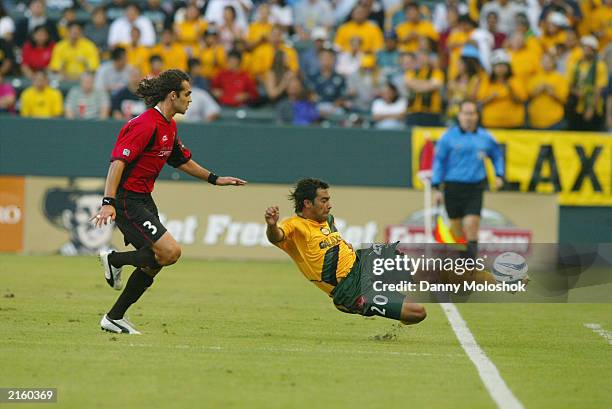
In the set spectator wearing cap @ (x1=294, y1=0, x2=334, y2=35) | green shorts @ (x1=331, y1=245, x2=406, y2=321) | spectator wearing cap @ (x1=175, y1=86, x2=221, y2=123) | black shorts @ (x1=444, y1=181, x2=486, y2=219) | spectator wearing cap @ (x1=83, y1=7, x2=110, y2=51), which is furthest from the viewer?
spectator wearing cap @ (x1=294, y1=0, x2=334, y2=35)

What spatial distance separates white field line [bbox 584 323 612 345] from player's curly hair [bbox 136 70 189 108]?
14.5 ft

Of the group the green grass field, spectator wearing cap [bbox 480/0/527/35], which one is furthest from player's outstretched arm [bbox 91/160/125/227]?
spectator wearing cap [bbox 480/0/527/35]

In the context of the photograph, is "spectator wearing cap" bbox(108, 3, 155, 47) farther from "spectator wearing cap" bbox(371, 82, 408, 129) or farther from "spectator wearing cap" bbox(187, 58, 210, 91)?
"spectator wearing cap" bbox(371, 82, 408, 129)

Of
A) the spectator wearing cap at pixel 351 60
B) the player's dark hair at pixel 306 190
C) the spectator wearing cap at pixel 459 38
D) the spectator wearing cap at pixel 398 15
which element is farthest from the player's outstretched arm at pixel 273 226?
the spectator wearing cap at pixel 398 15

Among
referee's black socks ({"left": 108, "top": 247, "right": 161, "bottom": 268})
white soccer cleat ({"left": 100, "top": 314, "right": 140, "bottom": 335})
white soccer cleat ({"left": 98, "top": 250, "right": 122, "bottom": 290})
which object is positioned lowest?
white soccer cleat ({"left": 100, "top": 314, "right": 140, "bottom": 335})

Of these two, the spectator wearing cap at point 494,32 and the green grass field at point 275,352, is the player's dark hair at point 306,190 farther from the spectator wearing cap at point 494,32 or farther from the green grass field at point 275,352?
the spectator wearing cap at point 494,32

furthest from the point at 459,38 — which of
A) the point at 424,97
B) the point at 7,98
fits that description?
the point at 7,98

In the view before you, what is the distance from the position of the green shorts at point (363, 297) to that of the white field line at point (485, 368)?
687mm

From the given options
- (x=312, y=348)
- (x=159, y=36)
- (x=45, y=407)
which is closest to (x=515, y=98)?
(x=159, y=36)

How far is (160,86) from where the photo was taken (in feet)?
32.4

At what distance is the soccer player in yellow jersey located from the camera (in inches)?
386

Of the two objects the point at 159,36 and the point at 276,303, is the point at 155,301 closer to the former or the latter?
the point at 276,303

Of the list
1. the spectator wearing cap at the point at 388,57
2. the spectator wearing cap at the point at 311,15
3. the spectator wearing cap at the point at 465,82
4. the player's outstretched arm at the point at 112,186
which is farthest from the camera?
the spectator wearing cap at the point at 311,15

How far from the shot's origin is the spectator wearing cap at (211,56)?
68.9 feet
